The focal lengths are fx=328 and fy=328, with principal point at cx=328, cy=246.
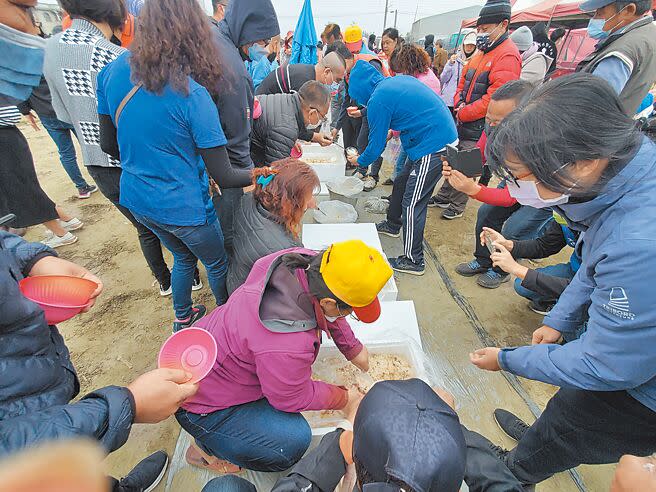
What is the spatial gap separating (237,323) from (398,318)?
1169 mm

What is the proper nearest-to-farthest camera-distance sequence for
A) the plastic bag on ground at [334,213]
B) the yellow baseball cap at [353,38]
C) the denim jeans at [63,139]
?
the denim jeans at [63,139] → the plastic bag on ground at [334,213] → the yellow baseball cap at [353,38]

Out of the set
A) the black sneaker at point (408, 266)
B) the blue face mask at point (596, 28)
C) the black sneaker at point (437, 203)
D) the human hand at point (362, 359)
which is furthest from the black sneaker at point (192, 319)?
the blue face mask at point (596, 28)

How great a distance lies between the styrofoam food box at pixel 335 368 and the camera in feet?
5.37

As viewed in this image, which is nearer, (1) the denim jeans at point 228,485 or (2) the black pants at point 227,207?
(1) the denim jeans at point 228,485

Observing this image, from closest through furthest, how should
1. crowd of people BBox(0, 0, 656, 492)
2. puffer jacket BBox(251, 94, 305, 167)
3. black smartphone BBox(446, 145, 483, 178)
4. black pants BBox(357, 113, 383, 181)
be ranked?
crowd of people BBox(0, 0, 656, 492)
black smartphone BBox(446, 145, 483, 178)
puffer jacket BBox(251, 94, 305, 167)
black pants BBox(357, 113, 383, 181)

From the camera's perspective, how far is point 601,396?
112 centimetres

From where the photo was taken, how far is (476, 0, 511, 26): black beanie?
286 cm

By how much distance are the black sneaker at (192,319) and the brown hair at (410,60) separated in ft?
8.83

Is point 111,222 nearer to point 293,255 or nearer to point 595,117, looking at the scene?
point 293,255

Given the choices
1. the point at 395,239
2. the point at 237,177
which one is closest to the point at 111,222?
the point at 237,177

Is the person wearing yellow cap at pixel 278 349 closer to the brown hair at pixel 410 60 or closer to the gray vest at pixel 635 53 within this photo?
the gray vest at pixel 635 53

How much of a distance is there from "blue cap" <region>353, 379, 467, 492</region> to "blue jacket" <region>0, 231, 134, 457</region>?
64 centimetres

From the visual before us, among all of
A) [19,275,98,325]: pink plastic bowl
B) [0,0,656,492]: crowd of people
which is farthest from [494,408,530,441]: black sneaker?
[19,275,98,325]: pink plastic bowl

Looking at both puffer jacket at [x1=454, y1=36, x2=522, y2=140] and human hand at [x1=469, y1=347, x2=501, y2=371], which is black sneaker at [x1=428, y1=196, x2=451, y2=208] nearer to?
puffer jacket at [x1=454, y1=36, x2=522, y2=140]
